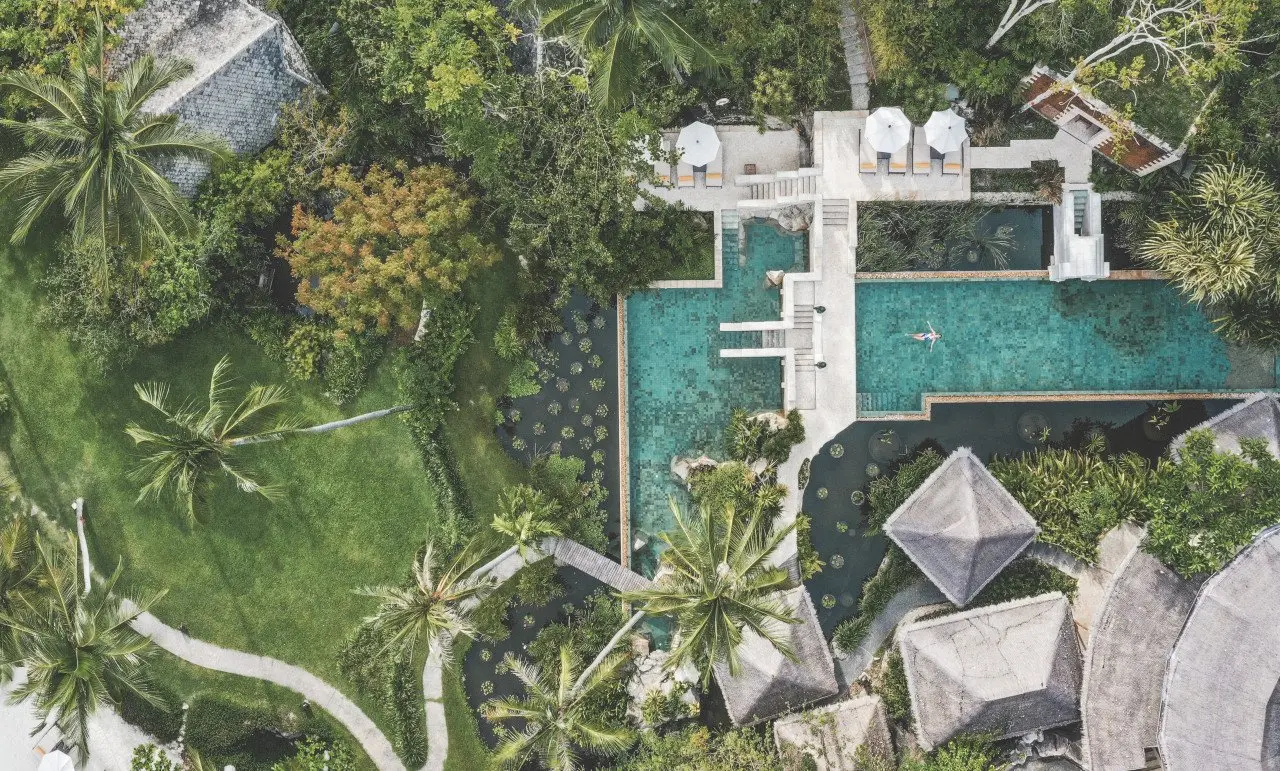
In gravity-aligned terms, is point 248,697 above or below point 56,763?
above

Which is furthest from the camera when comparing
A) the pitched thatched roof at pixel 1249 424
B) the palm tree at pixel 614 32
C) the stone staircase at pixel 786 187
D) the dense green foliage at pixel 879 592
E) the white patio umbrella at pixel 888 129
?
the dense green foliage at pixel 879 592

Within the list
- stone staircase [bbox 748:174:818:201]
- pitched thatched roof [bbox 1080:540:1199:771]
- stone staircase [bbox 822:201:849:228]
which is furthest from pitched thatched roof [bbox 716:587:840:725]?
stone staircase [bbox 748:174:818:201]

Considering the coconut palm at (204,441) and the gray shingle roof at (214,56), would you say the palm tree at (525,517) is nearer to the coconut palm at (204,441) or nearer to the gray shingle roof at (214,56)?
the coconut palm at (204,441)

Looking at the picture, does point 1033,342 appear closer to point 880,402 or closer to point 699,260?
point 880,402

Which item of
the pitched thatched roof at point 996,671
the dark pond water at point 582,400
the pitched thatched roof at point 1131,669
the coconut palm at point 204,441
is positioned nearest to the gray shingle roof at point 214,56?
the coconut palm at point 204,441

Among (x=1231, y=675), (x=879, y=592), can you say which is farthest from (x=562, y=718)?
(x=1231, y=675)

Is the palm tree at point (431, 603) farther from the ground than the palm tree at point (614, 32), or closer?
closer

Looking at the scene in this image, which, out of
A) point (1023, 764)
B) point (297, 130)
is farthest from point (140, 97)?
point (1023, 764)
